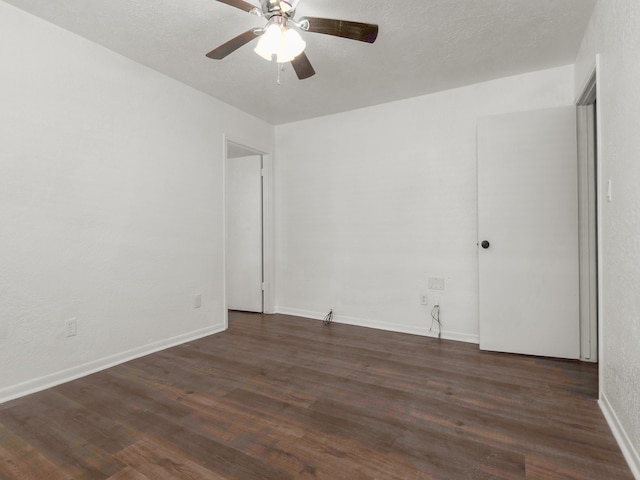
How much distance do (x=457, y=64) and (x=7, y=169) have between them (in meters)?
3.35

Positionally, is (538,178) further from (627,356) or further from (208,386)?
(208,386)

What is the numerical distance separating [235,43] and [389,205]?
219cm

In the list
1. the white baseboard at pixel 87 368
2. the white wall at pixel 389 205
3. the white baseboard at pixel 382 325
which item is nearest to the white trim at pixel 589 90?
the white wall at pixel 389 205

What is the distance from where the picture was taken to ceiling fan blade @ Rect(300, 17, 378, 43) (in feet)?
5.85

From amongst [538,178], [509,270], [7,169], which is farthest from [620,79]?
[7,169]

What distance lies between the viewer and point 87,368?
8.16 feet

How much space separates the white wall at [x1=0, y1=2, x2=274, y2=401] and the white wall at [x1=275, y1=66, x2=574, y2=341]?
113 centimetres

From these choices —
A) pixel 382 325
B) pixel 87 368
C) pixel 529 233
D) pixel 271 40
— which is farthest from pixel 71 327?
pixel 529 233

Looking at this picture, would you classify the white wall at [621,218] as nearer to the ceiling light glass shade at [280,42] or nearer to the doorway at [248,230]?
the ceiling light glass shade at [280,42]

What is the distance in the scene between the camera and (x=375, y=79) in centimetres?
311

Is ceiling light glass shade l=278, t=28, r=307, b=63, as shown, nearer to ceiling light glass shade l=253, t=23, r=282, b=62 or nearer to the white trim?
ceiling light glass shade l=253, t=23, r=282, b=62

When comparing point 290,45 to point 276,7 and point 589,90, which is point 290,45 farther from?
point 589,90

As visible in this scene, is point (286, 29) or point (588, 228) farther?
point (588, 228)

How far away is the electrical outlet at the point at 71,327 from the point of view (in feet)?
7.79
